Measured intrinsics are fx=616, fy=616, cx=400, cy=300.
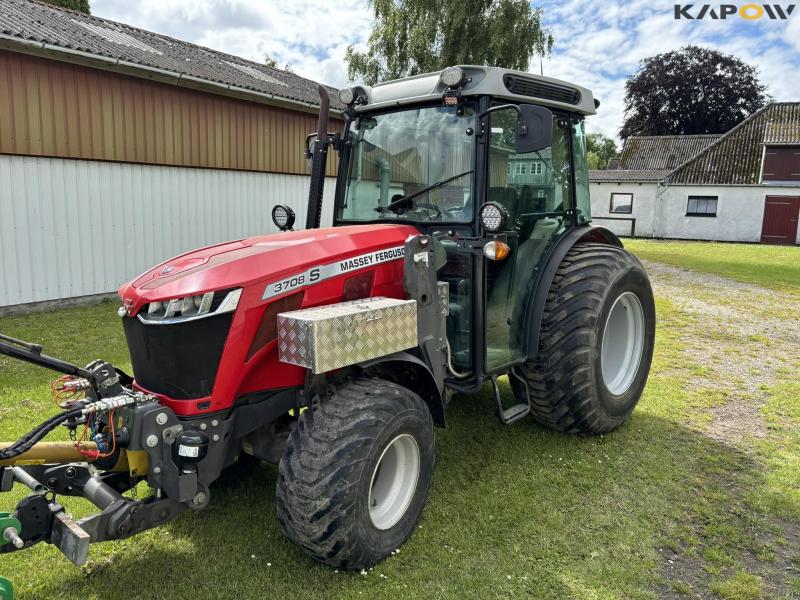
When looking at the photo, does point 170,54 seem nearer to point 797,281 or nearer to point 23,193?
point 23,193

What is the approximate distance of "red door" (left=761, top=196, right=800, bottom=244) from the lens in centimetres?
2506

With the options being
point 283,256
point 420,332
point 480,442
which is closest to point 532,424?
point 480,442

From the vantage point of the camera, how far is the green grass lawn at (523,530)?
8.86 feet

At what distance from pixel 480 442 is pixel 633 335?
58.5 inches

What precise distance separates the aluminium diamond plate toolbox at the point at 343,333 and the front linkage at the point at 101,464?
491 mm

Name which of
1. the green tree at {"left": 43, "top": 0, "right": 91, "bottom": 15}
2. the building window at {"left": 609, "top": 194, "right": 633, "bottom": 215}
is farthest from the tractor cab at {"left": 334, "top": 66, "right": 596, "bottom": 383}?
the building window at {"left": 609, "top": 194, "right": 633, "bottom": 215}

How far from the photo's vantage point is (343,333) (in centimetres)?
260

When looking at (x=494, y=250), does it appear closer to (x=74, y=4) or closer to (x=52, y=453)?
(x=52, y=453)

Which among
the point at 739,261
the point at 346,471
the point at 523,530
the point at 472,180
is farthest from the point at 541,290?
the point at 739,261

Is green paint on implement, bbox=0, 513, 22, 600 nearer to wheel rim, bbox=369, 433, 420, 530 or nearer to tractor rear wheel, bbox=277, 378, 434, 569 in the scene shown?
tractor rear wheel, bbox=277, 378, 434, 569

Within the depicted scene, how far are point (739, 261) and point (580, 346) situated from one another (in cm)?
1565

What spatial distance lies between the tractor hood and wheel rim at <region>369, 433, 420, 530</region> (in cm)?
95

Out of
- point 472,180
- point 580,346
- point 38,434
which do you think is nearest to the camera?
point 38,434

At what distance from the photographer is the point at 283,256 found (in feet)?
9.04
